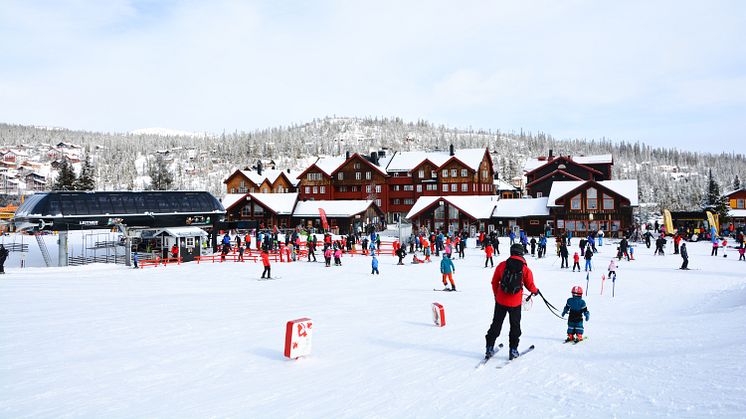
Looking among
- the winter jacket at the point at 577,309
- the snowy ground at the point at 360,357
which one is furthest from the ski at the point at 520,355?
the winter jacket at the point at 577,309

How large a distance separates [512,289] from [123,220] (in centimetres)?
3046

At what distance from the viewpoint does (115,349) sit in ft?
29.9

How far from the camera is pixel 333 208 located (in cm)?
5425

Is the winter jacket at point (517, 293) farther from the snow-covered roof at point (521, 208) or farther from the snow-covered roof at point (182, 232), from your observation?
the snow-covered roof at point (521, 208)

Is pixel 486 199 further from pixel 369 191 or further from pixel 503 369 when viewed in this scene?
pixel 503 369

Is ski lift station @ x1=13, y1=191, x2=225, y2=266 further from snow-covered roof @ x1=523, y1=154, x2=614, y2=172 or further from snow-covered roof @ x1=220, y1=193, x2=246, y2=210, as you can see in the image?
snow-covered roof @ x1=523, y1=154, x2=614, y2=172

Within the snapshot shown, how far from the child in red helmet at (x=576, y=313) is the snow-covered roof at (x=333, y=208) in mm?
43486

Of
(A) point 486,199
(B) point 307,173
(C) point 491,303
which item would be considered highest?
(B) point 307,173

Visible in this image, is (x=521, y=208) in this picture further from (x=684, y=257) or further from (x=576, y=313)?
(x=576, y=313)

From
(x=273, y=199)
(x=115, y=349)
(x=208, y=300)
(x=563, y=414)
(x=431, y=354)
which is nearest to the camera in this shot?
(x=563, y=414)

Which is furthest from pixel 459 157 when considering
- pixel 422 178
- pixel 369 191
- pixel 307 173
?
pixel 307 173

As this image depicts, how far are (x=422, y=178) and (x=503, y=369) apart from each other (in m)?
58.2

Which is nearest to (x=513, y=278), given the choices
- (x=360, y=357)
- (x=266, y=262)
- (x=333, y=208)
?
(x=360, y=357)

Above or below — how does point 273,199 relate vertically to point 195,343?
above
